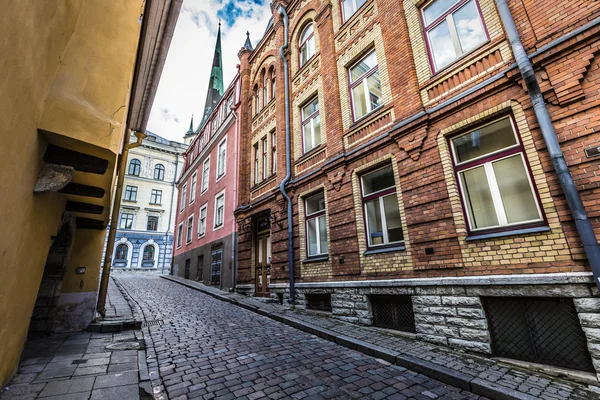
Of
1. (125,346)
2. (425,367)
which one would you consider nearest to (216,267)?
(125,346)

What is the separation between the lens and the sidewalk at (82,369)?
3430 millimetres

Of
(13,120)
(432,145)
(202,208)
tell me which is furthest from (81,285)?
(202,208)

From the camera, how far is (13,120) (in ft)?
8.17

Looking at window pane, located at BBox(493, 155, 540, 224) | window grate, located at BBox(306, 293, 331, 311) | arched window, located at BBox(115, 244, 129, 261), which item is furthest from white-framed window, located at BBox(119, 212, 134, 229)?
window pane, located at BBox(493, 155, 540, 224)

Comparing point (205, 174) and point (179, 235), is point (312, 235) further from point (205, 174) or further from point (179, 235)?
point (179, 235)

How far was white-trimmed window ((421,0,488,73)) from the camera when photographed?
5988mm

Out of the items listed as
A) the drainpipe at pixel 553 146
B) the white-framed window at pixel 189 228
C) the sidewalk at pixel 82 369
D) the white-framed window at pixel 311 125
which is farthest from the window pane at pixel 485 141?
the white-framed window at pixel 189 228

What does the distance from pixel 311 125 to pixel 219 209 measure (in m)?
9.24

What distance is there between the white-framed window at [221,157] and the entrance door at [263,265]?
6.81 metres

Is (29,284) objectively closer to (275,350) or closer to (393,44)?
(275,350)

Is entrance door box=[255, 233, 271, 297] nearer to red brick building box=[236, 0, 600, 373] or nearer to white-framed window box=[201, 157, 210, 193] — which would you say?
red brick building box=[236, 0, 600, 373]

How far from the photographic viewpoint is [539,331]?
4.31 meters

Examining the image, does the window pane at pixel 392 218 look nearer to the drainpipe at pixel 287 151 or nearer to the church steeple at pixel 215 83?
the drainpipe at pixel 287 151

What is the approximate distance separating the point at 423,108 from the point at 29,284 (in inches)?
317
